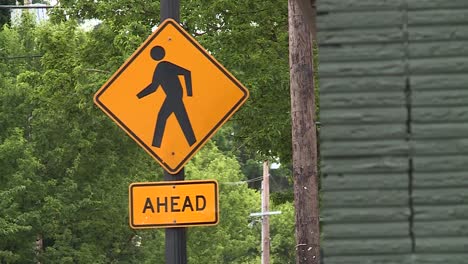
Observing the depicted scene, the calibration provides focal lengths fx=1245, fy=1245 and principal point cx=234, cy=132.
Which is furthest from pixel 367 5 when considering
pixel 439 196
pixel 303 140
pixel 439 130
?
pixel 303 140

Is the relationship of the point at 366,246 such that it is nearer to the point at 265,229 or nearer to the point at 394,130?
the point at 394,130

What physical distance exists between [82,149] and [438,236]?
2750 cm

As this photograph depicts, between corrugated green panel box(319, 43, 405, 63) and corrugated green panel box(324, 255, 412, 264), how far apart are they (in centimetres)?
71

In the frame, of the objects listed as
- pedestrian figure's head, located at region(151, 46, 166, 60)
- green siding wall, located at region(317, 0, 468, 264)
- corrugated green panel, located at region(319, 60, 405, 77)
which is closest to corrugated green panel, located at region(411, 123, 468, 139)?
green siding wall, located at region(317, 0, 468, 264)

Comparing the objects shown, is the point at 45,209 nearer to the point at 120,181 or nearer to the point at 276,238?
the point at 120,181

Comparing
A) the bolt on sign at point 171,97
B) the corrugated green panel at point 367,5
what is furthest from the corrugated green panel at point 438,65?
the bolt on sign at point 171,97

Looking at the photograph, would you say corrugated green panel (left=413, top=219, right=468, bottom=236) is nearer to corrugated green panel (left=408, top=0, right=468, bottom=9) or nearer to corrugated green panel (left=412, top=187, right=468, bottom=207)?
corrugated green panel (left=412, top=187, right=468, bottom=207)

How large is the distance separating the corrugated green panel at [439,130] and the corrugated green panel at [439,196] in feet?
0.64

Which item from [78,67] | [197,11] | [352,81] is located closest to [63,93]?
[78,67]

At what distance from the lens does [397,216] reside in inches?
171

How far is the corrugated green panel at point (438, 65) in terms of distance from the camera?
4.45 m

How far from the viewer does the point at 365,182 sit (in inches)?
173

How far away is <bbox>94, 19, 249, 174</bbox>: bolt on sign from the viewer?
8.16 meters

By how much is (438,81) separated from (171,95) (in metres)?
3.89
